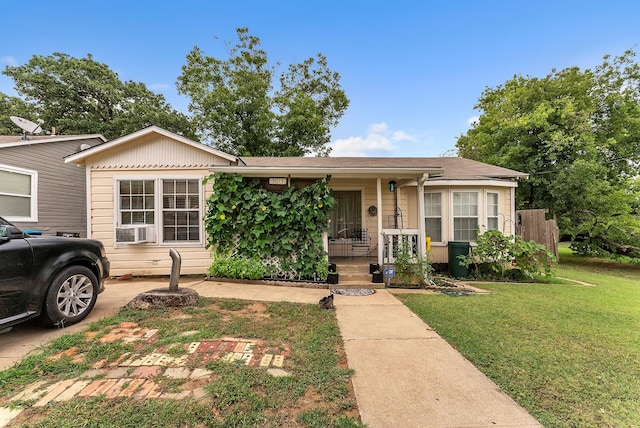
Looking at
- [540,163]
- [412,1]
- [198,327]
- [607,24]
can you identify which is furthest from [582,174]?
[198,327]

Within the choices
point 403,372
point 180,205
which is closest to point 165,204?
point 180,205

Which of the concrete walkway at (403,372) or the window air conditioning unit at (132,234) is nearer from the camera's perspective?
the concrete walkway at (403,372)

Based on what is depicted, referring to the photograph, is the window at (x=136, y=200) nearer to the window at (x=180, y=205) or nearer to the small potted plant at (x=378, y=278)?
the window at (x=180, y=205)

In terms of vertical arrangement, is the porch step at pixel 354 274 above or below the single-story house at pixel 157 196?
below

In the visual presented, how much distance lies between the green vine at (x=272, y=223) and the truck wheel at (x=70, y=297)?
8.92ft

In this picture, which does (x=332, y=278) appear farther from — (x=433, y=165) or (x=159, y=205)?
(x=433, y=165)

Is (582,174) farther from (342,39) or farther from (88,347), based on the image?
(88,347)

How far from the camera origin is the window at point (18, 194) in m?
7.08

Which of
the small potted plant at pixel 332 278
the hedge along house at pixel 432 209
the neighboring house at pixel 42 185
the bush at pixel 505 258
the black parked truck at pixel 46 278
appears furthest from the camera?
the hedge along house at pixel 432 209

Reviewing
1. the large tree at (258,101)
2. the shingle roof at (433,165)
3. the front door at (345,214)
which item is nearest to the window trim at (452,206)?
the shingle roof at (433,165)

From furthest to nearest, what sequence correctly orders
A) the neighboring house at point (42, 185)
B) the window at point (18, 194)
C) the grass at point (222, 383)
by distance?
the neighboring house at point (42, 185), the window at point (18, 194), the grass at point (222, 383)

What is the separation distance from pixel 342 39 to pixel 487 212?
9.64m

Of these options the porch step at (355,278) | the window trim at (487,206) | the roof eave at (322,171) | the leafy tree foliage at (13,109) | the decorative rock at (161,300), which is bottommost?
the porch step at (355,278)

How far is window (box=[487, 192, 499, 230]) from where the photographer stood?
26.3ft
